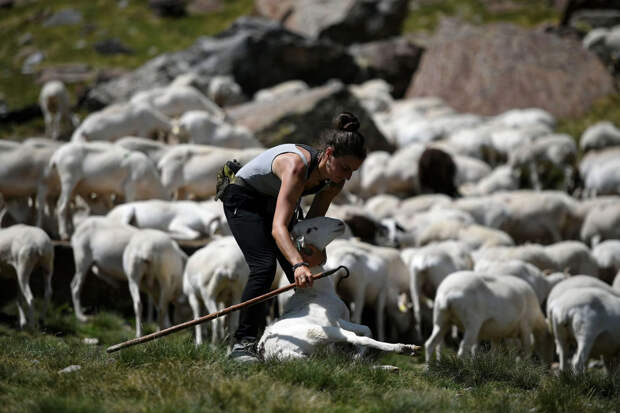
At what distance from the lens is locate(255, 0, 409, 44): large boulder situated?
34812 millimetres

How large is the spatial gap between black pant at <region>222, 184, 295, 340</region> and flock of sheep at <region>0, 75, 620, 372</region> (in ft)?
0.63

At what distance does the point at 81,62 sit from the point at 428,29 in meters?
20.3

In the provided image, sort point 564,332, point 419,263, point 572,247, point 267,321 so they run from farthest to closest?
point 572,247, point 419,263, point 267,321, point 564,332

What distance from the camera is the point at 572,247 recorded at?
12062 millimetres

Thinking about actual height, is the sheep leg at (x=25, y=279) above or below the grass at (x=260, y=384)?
below

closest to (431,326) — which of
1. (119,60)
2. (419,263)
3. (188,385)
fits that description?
(419,263)

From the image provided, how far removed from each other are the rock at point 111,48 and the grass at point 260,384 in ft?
105

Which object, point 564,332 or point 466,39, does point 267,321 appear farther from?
point 466,39

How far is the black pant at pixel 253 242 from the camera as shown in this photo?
17.4 ft

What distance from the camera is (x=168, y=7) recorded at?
42719mm

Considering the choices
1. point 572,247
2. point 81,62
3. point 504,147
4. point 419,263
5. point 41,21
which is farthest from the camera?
point 41,21

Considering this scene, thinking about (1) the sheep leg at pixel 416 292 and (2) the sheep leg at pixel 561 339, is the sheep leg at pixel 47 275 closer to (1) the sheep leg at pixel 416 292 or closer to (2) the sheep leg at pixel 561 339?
(1) the sheep leg at pixel 416 292

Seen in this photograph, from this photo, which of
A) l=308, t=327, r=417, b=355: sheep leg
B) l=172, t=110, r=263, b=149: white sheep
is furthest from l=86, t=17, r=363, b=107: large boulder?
l=308, t=327, r=417, b=355: sheep leg

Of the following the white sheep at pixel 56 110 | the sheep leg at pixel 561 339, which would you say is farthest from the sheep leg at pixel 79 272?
the white sheep at pixel 56 110
